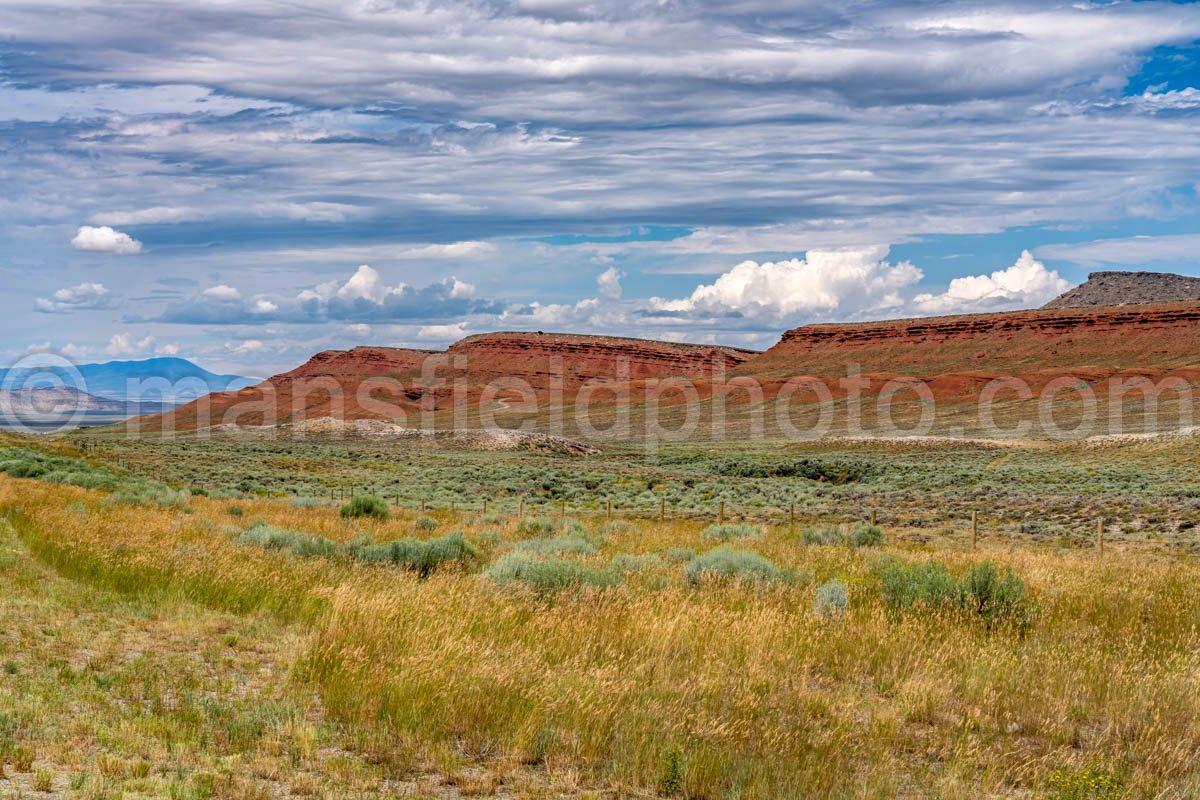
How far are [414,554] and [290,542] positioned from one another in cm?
237

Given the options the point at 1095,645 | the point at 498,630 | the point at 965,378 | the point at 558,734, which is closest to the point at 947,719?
the point at 1095,645

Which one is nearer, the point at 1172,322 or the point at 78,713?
the point at 78,713

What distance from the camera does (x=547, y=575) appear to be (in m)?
11.4

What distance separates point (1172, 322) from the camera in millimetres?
121375

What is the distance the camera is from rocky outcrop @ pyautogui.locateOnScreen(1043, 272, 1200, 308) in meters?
172

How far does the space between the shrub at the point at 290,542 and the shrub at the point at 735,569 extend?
5649 mm

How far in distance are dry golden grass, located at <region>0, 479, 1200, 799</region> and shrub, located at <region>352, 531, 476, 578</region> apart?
161cm

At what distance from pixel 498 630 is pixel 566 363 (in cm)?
17680

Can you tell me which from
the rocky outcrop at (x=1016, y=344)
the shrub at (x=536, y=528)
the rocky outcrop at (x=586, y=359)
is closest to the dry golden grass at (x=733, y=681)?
the shrub at (x=536, y=528)

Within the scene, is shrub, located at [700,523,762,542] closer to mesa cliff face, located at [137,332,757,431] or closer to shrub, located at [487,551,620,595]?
shrub, located at [487,551,620,595]

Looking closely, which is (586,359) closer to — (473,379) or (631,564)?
(473,379)

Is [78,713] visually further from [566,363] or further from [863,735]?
[566,363]

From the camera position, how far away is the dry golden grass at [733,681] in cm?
617

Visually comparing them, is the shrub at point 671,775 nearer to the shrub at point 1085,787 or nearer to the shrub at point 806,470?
the shrub at point 1085,787
